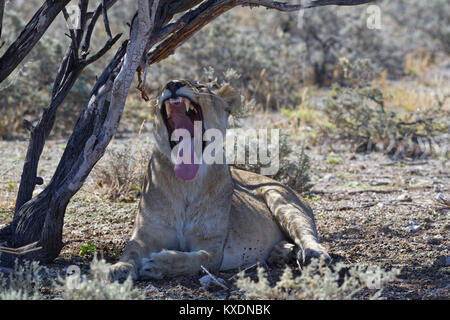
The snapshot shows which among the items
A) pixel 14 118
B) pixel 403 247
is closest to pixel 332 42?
pixel 14 118

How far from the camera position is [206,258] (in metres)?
5.02

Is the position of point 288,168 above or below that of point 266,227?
above

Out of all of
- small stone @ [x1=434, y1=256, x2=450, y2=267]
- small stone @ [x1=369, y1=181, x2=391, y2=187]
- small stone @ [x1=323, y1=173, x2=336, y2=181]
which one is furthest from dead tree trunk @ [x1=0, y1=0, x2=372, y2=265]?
small stone @ [x1=323, y1=173, x2=336, y2=181]

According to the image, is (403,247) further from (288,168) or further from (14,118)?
(14,118)

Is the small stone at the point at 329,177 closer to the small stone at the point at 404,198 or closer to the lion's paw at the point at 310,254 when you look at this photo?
the small stone at the point at 404,198

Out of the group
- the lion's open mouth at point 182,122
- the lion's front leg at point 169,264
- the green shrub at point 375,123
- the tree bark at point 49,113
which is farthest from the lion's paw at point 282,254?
the green shrub at point 375,123

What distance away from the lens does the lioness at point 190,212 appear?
4.95 metres

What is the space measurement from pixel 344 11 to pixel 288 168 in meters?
10.0

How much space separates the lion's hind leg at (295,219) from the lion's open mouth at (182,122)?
44.0 inches

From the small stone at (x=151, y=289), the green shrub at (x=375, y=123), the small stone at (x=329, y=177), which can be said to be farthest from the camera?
the green shrub at (x=375, y=123)

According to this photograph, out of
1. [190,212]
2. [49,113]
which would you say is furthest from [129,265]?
[49,113]

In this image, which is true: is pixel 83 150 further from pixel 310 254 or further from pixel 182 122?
pixel 310 254
